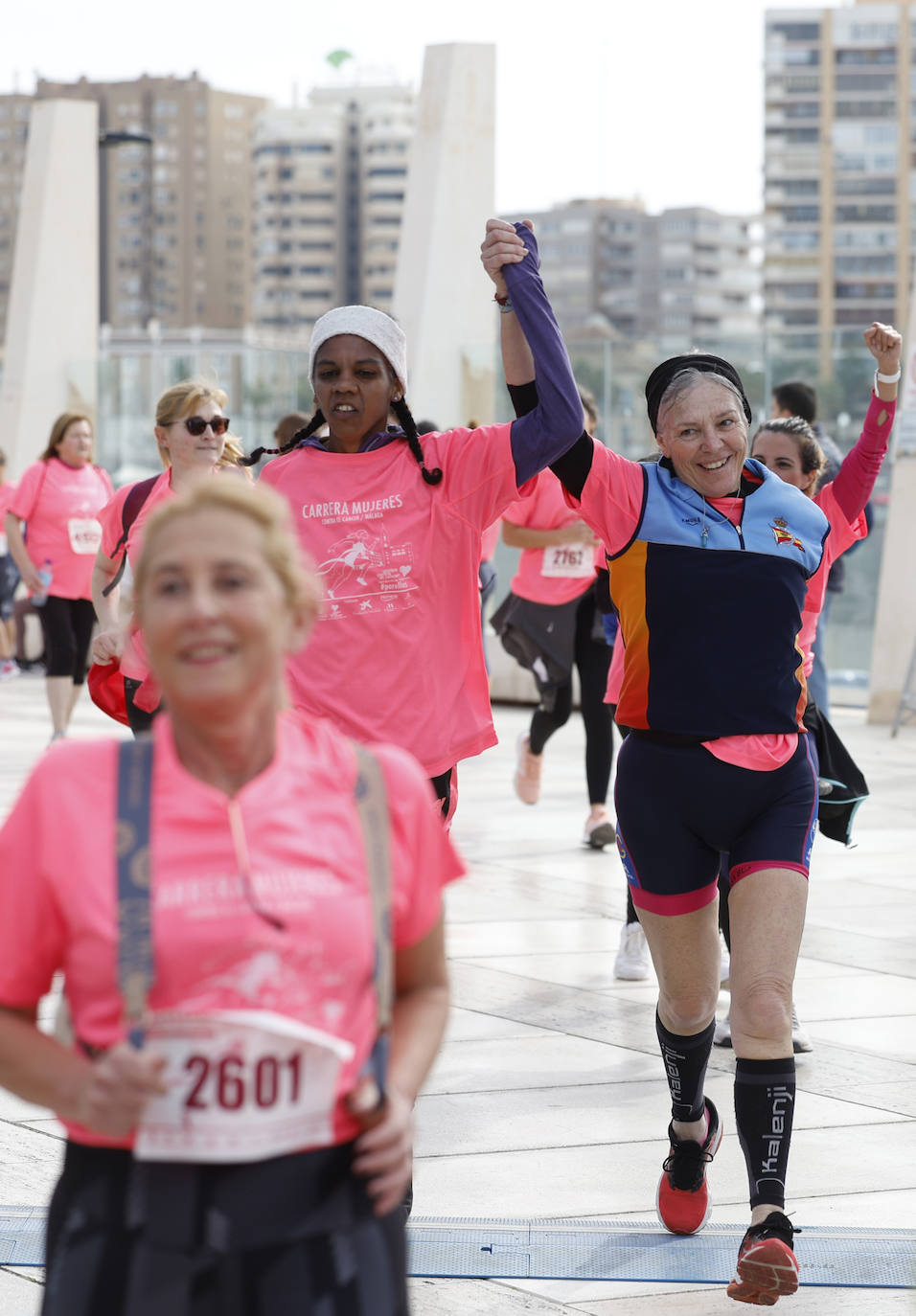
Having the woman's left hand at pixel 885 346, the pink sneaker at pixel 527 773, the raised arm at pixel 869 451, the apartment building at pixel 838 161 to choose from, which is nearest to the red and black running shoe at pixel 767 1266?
the raised arm at pixel 869 451

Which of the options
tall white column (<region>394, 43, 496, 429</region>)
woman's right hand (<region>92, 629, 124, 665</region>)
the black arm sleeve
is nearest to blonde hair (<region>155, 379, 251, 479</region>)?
woman's right hand (<region>92, 629, 124, 665</region>)

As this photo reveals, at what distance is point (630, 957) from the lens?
702cm

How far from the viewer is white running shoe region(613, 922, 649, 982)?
7000 mm

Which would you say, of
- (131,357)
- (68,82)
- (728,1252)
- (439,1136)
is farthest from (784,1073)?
(68,82)

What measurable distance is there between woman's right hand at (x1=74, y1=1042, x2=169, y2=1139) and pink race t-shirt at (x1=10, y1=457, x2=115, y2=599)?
1057 centimetres

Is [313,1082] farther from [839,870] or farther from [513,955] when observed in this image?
[839,870]

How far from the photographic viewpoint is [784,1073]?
4.15 metres

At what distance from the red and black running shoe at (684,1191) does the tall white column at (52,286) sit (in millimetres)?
19235

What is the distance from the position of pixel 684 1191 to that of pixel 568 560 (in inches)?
213

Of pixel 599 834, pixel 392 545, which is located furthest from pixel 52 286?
pixel 392 545

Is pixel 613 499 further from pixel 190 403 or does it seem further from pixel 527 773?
pixel 527 773

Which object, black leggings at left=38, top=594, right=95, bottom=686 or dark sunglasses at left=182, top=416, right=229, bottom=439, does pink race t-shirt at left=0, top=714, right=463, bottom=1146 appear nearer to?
dark sunglasses at left=182, top=416, right=229, bottom=439

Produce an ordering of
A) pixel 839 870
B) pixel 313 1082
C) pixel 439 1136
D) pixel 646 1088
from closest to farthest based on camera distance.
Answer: pixel 313 1082
pixel 439 1136
pixel 646 1088
pixel 839 870

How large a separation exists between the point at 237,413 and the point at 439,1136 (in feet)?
53.7
